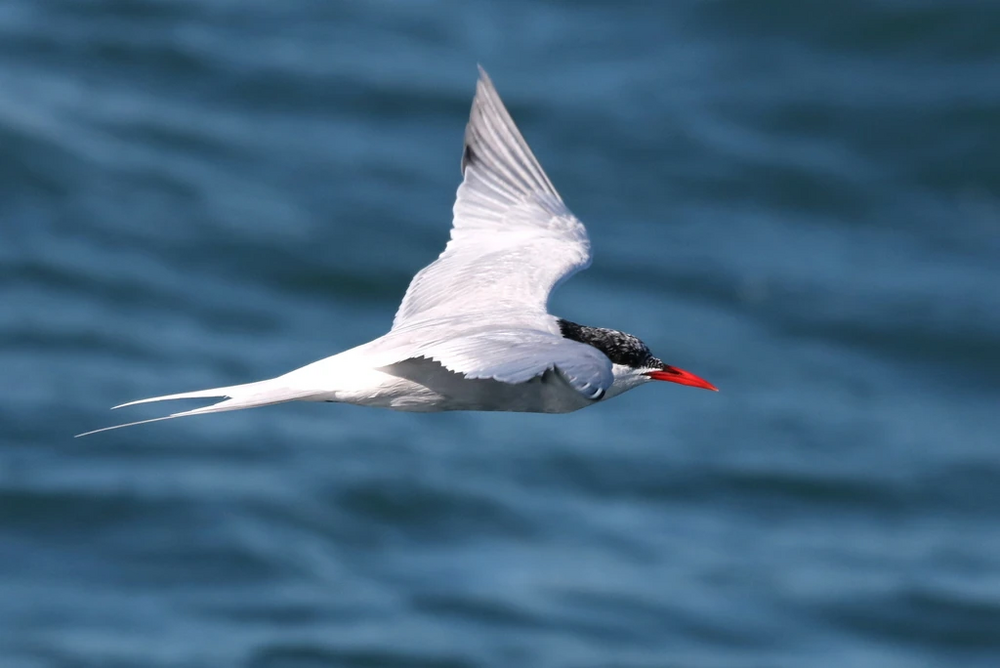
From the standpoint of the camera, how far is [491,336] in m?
6.46

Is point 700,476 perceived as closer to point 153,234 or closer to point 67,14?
point 153,234

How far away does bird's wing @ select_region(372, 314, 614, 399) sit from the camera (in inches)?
230

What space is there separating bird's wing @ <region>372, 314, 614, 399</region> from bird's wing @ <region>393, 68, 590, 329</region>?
3.32ft

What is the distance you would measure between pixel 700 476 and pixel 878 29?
7738mm

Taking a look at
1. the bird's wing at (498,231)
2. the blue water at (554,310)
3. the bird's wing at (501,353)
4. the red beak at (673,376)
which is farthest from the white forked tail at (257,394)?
the blue water at (554,310)

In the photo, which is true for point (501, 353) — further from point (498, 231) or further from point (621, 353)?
point (498, 231)

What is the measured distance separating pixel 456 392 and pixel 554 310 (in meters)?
12.1

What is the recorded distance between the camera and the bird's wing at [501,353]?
230 inches

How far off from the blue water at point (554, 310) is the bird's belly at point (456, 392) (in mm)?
9672

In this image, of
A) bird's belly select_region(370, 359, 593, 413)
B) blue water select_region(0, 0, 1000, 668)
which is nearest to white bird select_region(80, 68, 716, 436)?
bird's belly select_region(370, 359, 593, 413)

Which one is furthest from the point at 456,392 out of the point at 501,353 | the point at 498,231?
the point at 498,231

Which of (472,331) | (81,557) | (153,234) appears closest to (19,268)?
(153,234)

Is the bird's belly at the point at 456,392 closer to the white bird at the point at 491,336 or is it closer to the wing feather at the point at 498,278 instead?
the white bird at the point at 491,336

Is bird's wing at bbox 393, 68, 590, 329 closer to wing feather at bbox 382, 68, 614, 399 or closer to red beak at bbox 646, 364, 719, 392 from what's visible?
wing feather at bbox 382, 68, 614, 399
